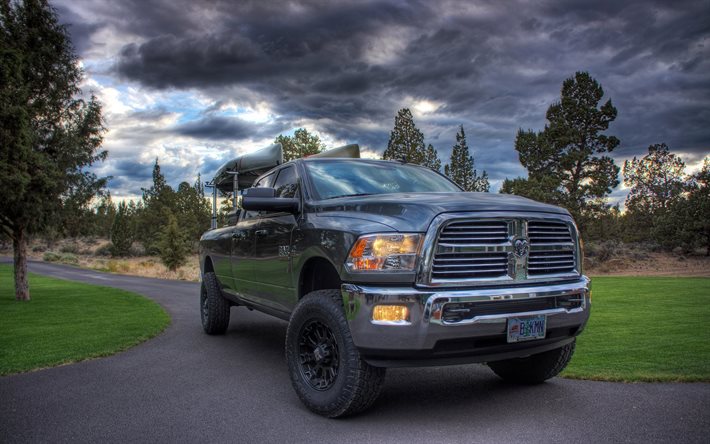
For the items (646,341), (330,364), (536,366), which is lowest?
(646,341)

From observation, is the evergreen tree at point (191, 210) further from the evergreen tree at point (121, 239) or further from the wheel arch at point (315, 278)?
the wheel arch at point (315, 278)

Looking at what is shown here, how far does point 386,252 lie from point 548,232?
1420 mm

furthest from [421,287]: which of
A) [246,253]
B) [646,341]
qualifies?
[646,341]

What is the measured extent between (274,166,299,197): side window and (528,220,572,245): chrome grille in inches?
92.6

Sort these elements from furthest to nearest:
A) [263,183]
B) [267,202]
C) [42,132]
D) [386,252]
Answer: [42,132], [263,183], [267,202], [386,252]

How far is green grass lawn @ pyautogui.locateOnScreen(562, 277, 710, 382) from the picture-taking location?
17.1 ft

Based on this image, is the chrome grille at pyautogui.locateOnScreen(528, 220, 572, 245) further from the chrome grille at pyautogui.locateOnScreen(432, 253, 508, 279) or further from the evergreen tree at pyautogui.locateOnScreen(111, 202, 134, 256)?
the evergreen tree at pyautogui.locateOnScreen(111, 202, 134, 256)

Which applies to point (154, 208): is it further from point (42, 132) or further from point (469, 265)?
point (469, 265)

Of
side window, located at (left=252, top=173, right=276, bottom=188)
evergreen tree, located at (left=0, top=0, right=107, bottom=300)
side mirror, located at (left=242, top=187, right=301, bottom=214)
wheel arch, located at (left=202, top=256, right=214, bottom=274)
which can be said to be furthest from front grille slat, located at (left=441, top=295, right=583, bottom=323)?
evergreen tree, located at (left=0, top=0, right=107, bottom=300)

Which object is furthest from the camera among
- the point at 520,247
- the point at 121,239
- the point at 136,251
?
the point at 136,251

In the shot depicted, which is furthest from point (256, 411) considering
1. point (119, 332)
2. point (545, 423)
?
point (119, 332)

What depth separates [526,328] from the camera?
383 centimetres

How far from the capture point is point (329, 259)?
4152 mm

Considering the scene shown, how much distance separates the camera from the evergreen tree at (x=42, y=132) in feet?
37.9
